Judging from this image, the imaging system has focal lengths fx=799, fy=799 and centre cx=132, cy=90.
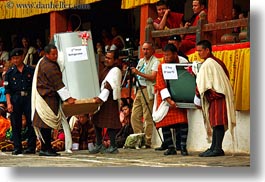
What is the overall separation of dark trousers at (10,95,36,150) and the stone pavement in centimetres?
22

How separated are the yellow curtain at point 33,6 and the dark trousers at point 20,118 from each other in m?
2.20

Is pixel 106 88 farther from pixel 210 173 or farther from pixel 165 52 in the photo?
pixel 210 173

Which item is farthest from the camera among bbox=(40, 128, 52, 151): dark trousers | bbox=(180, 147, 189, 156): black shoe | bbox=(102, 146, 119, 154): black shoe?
→ bbox=(102, 146, 119, 154): black shoe

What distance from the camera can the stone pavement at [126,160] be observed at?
8.48m

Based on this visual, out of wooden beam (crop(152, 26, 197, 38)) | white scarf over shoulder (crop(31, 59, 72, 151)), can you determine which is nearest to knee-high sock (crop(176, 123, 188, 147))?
wooden beam (crop(152, 26, 197, 38))

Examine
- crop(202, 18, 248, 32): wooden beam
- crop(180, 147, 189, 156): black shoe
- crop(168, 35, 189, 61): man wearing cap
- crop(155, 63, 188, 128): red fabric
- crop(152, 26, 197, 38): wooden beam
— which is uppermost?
crop(202, 18, 248, 32): wooden beam

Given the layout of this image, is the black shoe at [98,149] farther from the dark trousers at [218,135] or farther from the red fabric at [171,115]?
the dark trousers at [218,135]

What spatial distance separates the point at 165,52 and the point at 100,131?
1.43 meters

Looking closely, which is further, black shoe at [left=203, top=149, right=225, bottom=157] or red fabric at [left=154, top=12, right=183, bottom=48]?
red fabric at [left=154, top=12, right=183, bottom=48]

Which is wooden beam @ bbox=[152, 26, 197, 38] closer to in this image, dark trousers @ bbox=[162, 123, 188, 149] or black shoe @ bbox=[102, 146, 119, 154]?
dark trousers @ bbox=[162, 123, 188, 149]

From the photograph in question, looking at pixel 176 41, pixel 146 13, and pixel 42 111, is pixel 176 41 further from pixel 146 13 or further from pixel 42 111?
pixel 42 111

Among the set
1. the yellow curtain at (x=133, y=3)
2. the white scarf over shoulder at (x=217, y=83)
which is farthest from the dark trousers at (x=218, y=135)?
the yellow curtain at (x=133, y=3)

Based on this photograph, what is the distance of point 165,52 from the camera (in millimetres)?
9430

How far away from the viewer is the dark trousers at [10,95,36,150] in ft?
33.0
